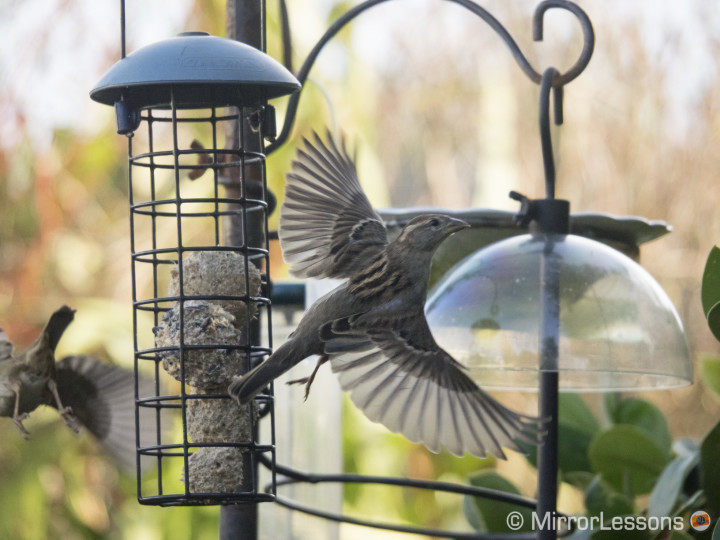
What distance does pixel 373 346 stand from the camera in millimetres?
2219

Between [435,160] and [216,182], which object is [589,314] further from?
[435,160]

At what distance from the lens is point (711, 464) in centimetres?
230

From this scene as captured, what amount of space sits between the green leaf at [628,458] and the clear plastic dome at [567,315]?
384mm

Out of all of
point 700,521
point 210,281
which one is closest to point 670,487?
point 700,521

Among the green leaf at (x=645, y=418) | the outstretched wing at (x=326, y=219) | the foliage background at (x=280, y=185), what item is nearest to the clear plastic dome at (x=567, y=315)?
the outstretched wing at (x=326, y=219)

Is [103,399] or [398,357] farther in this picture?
[103,399]

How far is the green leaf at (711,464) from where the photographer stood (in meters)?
2.30

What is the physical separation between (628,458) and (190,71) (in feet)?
5.21

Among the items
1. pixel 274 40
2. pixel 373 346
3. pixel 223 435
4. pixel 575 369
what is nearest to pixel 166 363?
pixel 223 435

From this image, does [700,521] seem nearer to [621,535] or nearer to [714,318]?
A: [621,535]

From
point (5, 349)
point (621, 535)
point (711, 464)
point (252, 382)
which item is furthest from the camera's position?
point (5, 349)

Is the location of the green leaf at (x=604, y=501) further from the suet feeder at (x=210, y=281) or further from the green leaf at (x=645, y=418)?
the suet feeder at (x=210, y=281)

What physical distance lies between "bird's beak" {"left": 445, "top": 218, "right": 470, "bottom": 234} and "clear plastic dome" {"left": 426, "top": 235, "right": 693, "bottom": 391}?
0.29 feet

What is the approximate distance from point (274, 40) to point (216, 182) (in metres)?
3.47
